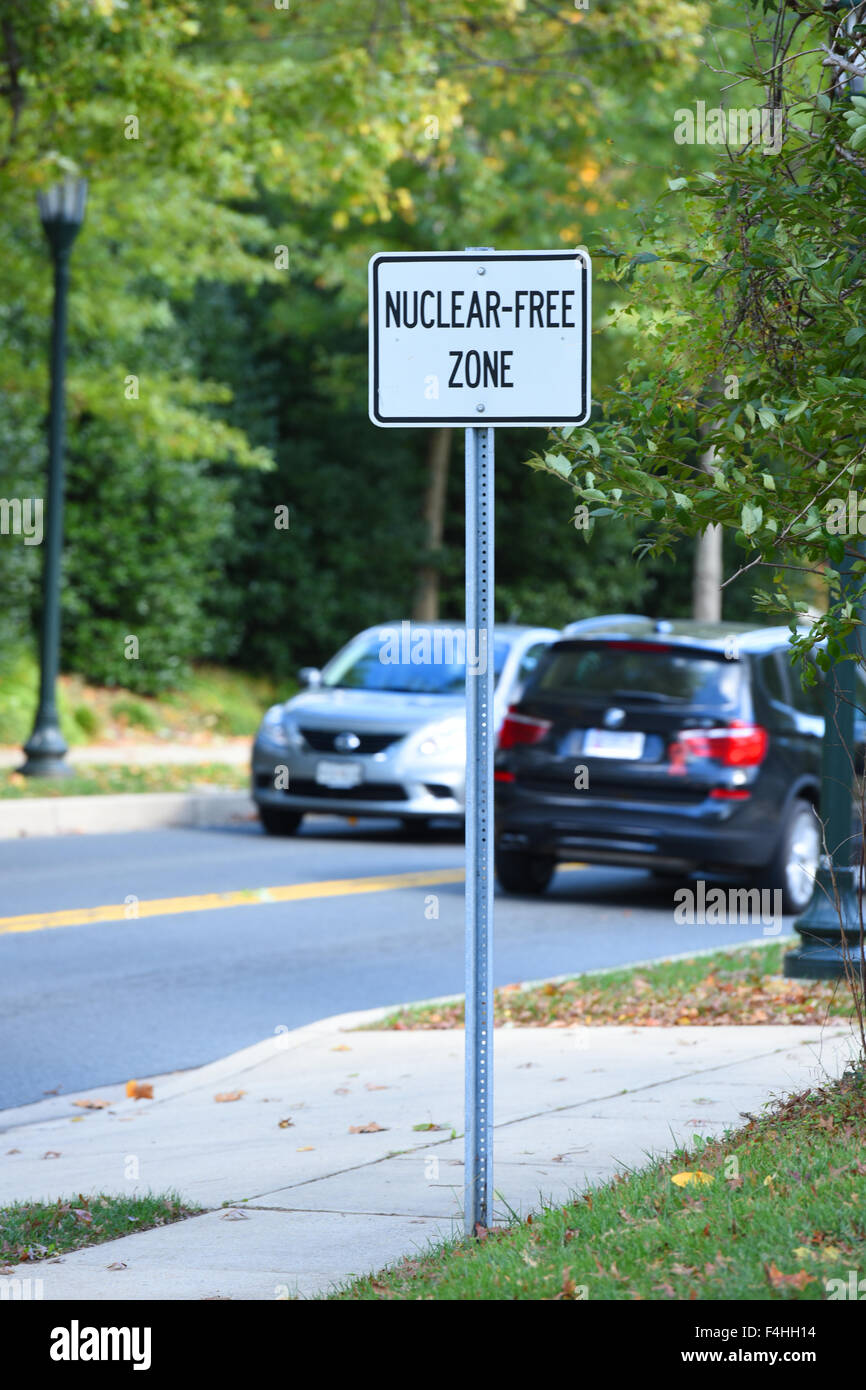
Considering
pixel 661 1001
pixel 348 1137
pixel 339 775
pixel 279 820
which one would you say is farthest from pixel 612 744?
pixel 348 1137

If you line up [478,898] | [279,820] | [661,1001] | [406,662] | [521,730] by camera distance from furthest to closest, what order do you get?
[406,662] → [279,820] → [521,730] → [661,1001] → [478,898]

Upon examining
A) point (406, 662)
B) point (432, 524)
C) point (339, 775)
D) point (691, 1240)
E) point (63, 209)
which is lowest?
point (691, 1240)

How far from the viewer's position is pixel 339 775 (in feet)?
48.0

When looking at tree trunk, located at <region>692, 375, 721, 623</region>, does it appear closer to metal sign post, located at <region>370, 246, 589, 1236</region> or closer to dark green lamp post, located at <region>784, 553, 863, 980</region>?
dark green lamp post, located at <region>784, 553, 863, 980</region>

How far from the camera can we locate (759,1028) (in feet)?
25.5

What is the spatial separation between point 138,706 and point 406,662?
9.08 m

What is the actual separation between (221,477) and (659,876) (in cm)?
1536

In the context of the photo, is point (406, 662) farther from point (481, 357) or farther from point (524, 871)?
point (481, 357)

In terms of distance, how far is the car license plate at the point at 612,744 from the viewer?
11.8 meters

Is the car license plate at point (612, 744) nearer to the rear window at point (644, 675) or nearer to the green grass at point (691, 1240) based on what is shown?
the rear window at point (644, 675)

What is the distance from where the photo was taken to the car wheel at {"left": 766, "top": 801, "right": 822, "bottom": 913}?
38.4 ft

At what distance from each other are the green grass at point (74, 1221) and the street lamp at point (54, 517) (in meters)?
12.0

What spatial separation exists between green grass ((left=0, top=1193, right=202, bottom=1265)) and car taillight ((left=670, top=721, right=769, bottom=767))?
21.8 feet

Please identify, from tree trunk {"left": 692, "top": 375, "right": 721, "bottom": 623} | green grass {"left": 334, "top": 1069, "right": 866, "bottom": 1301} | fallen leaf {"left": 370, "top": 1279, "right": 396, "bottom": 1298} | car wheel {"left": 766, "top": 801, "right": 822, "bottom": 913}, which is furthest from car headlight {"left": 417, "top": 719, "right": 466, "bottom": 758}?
tree trunk {"left": 692, "top": 375, "right": 721, "bottom": 623}
